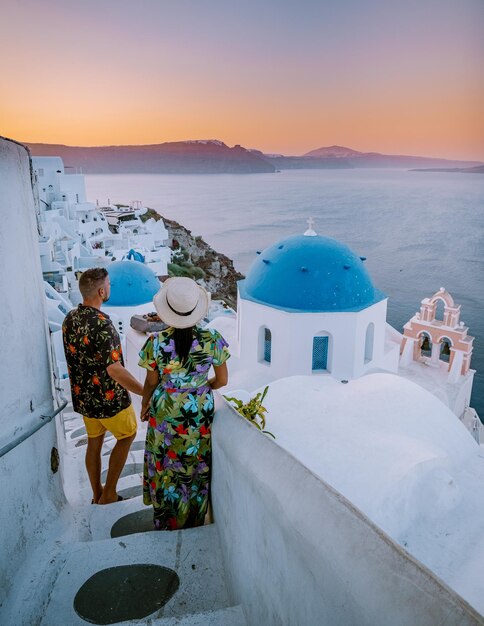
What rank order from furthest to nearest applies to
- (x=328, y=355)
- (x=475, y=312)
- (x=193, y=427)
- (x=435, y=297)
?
1. (x=475, y=312)
2. (x=435, y=297)
3. (x=328, y=355)
4. (x=193, y=427)

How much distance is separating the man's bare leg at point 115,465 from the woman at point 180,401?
52 centimetres

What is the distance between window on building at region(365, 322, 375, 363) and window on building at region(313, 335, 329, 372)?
968mm

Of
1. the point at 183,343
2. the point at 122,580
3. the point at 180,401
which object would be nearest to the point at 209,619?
the point at 122,580

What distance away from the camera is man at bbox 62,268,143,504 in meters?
2.81

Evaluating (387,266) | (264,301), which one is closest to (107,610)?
(264,301)

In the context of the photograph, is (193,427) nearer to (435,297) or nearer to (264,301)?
(264,301)

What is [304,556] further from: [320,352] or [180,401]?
[320,352]

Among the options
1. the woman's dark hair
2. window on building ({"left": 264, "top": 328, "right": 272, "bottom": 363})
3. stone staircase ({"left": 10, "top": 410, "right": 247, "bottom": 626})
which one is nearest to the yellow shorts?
stone staircase ({"left": 10, "top": 410, "right": 247, "bottom": 626})

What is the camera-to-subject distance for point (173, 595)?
7.33 feet

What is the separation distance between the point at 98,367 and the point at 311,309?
599cm

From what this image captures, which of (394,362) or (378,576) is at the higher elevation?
(378,576)

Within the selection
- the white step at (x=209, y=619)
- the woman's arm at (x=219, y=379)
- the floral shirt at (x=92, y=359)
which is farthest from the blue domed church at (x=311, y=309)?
the white step at (x=209, y=619)

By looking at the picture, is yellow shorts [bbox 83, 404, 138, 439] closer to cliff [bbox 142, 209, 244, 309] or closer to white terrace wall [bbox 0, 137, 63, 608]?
white terrace wall [bbox 0, 137, 63, 608]

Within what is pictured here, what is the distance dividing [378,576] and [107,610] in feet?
4.58
